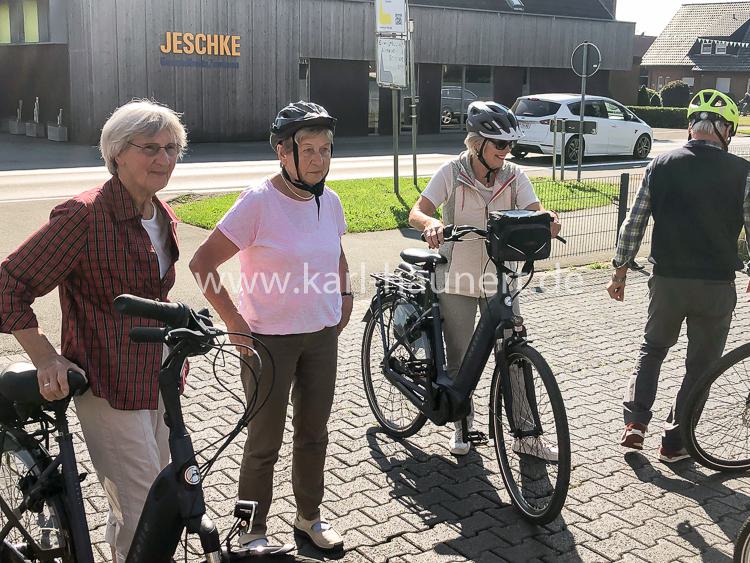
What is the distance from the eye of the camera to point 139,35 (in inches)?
1010

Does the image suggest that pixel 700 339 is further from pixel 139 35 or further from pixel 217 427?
pixel 139 35

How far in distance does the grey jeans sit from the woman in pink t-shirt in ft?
6.57

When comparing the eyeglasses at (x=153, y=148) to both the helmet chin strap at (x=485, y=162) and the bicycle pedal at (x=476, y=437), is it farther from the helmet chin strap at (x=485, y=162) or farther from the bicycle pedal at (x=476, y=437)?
the bicycle pedal at (x=476, y=437)

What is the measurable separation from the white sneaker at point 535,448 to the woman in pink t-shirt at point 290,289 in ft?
3.32

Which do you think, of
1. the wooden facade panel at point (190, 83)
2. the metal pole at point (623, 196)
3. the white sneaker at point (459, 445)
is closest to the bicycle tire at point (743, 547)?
the white sneaker at point (459, 445)

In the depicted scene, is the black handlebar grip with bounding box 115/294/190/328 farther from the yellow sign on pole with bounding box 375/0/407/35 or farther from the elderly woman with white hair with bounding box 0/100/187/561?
the yellow sign on pole with bounding box 375/0/407/35

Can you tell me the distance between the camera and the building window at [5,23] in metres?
29.2

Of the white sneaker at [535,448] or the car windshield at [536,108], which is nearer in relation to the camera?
the white sneaker at [535,448]

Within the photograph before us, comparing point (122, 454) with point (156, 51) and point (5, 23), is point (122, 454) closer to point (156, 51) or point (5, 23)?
point (156, 51)

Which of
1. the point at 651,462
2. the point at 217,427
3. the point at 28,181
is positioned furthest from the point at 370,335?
the point at 28,181

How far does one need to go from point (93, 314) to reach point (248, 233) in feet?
2.74

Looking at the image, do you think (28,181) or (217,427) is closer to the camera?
(217,427)

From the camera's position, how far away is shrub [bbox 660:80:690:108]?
5162cm

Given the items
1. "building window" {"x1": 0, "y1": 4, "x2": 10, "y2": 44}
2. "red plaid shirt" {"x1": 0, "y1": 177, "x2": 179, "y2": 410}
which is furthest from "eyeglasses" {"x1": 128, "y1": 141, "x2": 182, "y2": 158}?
"building window" {"x1": 0, "y1": 4, "x2": 10, "y2": 44}
